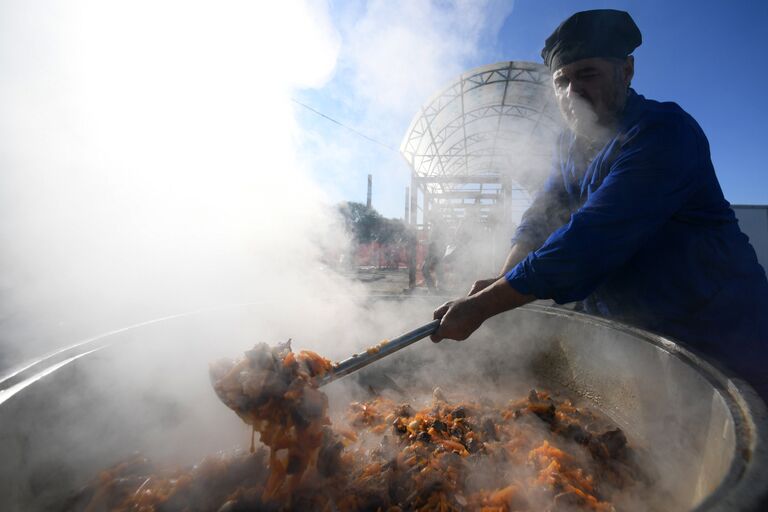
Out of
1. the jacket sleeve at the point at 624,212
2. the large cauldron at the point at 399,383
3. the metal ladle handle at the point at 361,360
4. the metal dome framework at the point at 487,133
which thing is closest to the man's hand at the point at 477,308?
the jacket sleeve at the point at 624,212

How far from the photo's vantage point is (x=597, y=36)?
78.1 inches

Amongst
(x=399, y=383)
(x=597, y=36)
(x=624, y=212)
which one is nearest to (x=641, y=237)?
(x=624, y=212)

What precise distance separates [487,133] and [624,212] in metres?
11.8

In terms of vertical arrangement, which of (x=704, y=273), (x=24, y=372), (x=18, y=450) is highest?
(x=704, y=273)

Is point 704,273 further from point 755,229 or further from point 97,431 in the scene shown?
point 755,229

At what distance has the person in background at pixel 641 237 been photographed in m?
1.64

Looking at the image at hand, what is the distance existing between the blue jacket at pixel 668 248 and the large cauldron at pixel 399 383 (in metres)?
0.27

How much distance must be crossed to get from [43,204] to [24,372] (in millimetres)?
5078

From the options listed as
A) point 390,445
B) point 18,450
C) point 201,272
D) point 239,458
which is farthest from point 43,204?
point 390,445

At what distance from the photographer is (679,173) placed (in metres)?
1.63

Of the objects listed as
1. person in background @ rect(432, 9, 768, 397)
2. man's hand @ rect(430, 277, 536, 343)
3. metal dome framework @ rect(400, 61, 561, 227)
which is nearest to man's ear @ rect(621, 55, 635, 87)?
person in background @ rect(432, 9, 768, 397)

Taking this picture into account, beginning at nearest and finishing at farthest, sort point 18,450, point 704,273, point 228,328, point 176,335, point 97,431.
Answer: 1. point 18,450
2. point 704,273
3. point 97,431
4. point 176,335
5. point 228,328

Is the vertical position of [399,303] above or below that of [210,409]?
above

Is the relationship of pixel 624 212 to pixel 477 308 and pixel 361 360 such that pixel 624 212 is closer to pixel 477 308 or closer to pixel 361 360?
pixel 477 308
